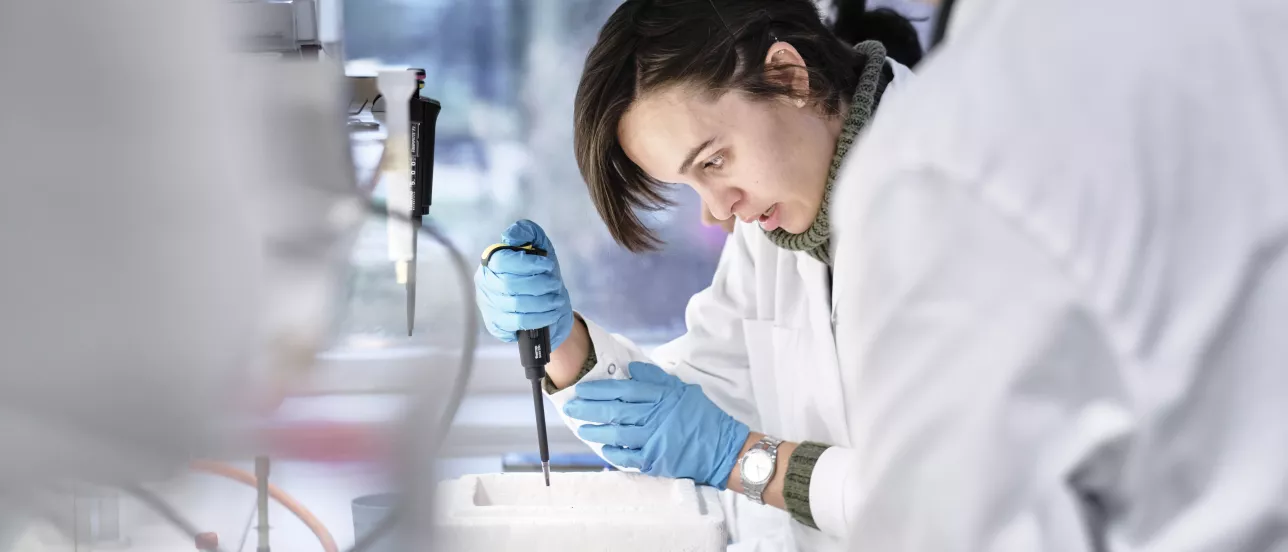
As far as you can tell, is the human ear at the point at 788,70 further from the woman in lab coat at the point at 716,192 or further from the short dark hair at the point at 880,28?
the short dark hair at the point at 880,28

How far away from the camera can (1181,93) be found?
1.41 ft

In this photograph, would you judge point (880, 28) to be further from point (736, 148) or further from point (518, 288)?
point (518, 288)

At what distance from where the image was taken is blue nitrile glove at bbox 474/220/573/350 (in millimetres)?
1173

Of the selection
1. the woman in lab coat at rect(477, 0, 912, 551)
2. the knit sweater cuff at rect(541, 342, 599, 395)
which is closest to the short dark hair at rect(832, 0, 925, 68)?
the woman in lab coat at rect(477, 0, 912, 551)

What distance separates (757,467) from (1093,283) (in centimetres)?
81

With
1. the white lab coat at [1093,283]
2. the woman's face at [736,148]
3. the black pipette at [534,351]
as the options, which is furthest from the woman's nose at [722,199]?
the white lab coat at [1093,283]

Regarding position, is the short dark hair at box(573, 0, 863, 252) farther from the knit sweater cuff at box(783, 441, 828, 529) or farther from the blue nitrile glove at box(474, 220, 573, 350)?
the knit sweater cuff at box(783, 441, 828, 529)

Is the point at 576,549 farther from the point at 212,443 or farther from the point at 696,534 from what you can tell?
the point at 212,443

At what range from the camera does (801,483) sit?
1131 mm

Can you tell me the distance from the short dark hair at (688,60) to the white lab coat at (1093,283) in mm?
730

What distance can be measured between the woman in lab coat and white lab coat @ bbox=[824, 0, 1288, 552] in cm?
64

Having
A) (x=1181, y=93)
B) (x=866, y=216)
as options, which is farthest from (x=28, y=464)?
(x=1181, y=93)

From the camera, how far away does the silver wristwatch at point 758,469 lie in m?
1.18

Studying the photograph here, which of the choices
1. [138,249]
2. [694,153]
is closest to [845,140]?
[694,153]
